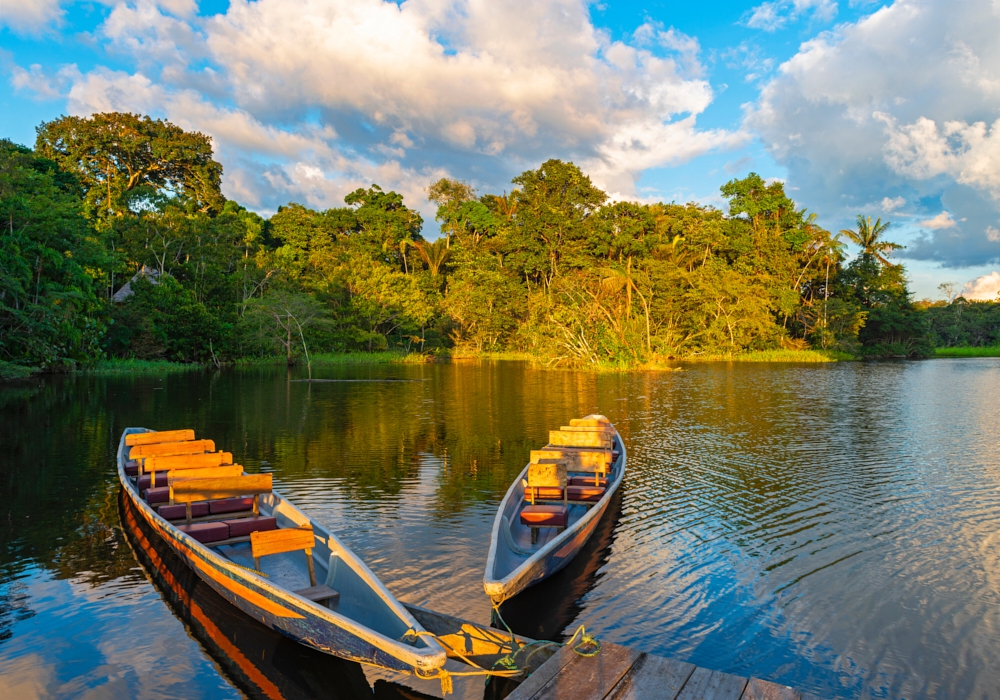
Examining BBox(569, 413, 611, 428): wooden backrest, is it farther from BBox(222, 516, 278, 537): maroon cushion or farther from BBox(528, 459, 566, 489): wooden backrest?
BBox(222, 516, 278, 537): maroon cushion

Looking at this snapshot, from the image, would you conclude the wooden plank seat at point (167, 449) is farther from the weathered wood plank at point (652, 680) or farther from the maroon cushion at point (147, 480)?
the weathered wood plank at point (652, 680)

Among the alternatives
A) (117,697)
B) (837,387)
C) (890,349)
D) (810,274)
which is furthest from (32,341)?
(890,349)

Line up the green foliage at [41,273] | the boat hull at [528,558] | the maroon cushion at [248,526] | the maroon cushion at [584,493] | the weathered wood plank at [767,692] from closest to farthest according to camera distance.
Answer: the weathered wood plank at [767,692] → the boat hull at [528,558] → the maroon cushion at [248,526] → the maroon cushion at [584,493] → the green foliage at [41,273]

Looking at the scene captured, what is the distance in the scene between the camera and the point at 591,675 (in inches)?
185

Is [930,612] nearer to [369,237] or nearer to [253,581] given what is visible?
[253,581]

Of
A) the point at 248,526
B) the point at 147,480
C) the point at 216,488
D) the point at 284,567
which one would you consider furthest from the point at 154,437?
the point at 284,567

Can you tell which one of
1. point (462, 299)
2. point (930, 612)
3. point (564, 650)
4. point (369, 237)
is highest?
point (369, 237)

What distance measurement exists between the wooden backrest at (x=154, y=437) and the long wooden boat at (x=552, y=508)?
21.2 feet

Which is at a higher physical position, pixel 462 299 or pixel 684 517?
pixel 462 299

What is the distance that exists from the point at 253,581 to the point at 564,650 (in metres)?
3.07

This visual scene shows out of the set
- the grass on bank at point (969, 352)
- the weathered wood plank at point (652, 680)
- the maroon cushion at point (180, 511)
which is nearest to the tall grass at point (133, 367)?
the maroon cushion at point (180, 511)

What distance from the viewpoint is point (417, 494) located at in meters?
12.7

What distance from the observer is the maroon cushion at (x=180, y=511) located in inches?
351

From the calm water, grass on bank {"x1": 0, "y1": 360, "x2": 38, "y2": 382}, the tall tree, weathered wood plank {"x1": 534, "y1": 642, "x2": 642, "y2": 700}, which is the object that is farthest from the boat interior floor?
the tall tree
